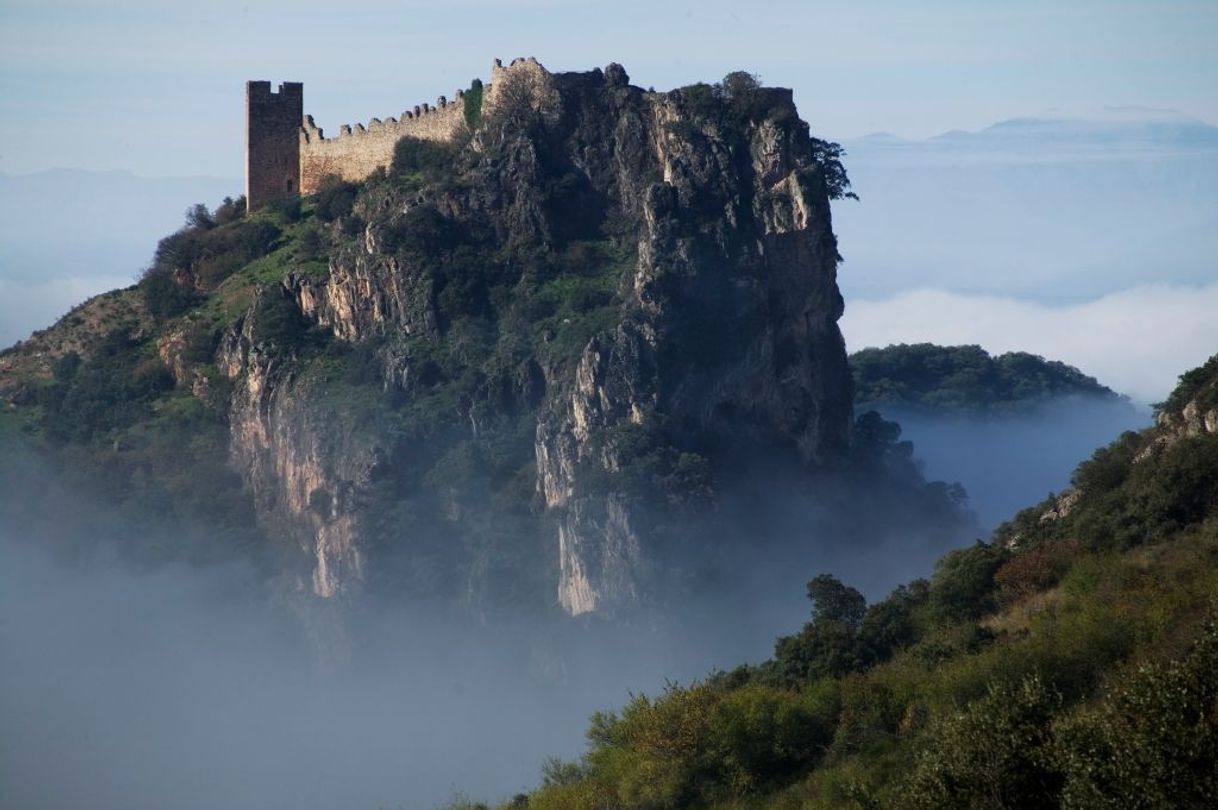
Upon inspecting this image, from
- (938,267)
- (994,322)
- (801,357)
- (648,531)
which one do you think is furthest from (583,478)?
(938,267)

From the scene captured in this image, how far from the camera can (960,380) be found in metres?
98.5

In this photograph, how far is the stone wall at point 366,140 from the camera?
82562mm

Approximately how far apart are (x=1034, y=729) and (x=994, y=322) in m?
110

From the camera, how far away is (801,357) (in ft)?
252

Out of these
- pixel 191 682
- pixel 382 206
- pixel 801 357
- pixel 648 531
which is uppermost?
pixel 382 206

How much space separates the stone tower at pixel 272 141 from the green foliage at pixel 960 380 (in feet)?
76.4

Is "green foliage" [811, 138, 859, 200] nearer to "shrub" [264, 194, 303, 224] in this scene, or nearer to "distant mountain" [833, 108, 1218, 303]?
"shrub" [264, 194, 303, 224]

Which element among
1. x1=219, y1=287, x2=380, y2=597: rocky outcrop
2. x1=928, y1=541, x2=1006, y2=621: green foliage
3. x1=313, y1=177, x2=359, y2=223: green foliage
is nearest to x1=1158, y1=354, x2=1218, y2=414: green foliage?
x1=928, y1=541, x2=1006, y2=621: green foliage

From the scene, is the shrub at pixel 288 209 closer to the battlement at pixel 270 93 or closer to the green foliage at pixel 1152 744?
the battlement at pixel 270 93

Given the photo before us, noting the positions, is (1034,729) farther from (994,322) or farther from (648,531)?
(994,322)

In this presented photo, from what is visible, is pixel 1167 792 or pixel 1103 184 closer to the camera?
pixel 1167 792

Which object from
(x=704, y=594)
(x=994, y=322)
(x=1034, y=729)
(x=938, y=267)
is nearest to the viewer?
(x=1034, y=729)

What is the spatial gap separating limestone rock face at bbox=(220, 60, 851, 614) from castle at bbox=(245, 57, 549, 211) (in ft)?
10.1

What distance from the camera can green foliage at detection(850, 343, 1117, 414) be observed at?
96625mm
